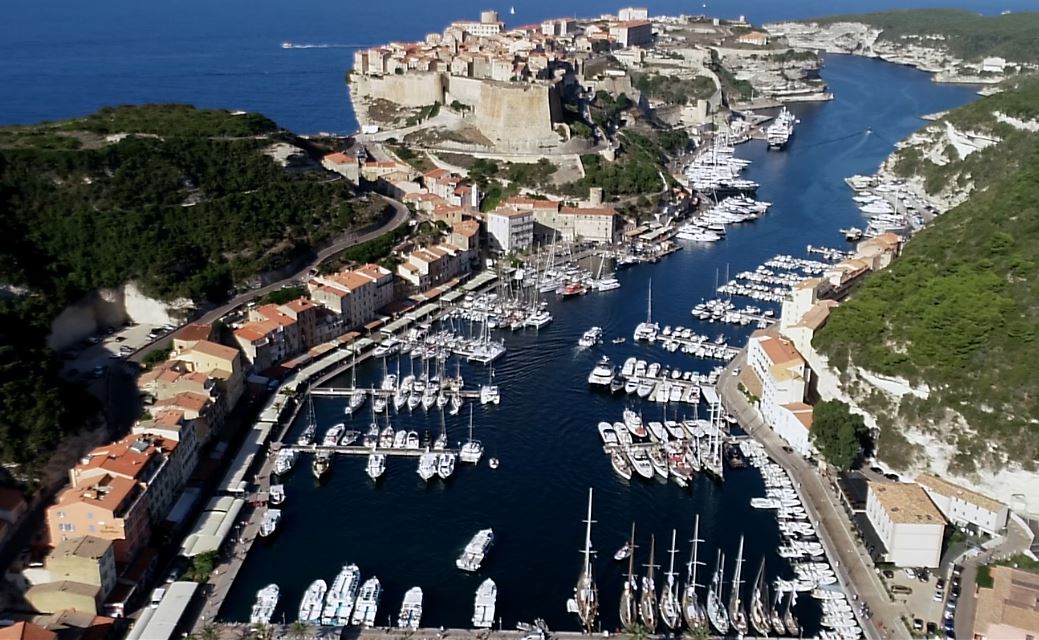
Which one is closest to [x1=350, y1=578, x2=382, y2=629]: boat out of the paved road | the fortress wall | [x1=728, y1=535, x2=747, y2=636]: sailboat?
[x1=728, y1=535, x2=747, y2=636]: sailboat

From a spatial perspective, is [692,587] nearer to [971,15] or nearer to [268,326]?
[268,326]

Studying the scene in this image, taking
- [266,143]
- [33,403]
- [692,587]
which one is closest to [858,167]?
[266,143]

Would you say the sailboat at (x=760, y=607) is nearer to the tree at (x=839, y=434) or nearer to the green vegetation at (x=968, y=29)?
the tree at (x=839, y=434)

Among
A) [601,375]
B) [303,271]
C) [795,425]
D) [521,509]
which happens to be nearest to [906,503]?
[795,425]

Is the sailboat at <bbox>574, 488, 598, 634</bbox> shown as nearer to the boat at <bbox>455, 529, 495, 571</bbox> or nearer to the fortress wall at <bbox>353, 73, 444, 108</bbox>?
the boat at <bbox>455, 529, 495, 571</bbox>

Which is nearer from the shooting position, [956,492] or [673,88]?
[956,492]

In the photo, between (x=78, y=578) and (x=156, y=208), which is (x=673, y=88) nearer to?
(x=156, y=208)
